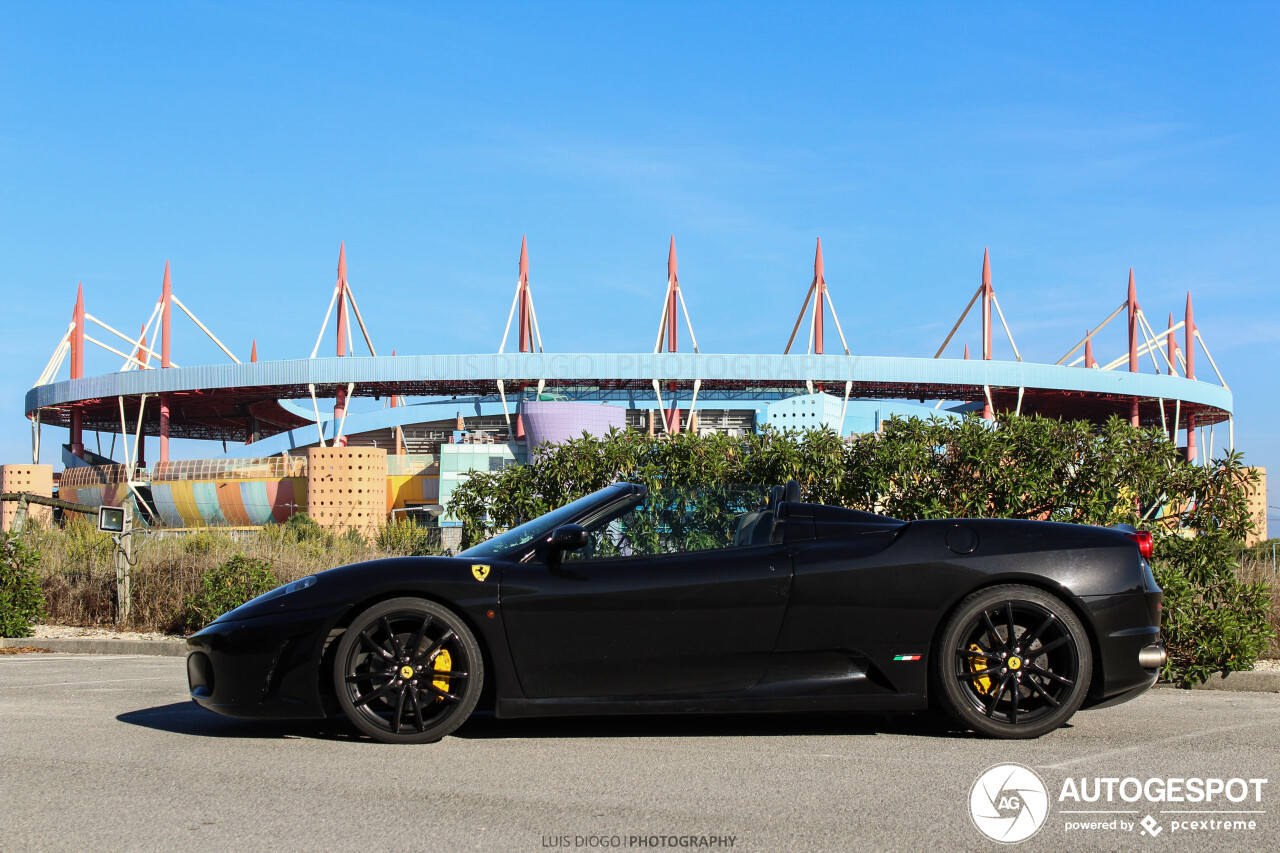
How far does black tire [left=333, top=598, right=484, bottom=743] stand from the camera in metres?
4.48

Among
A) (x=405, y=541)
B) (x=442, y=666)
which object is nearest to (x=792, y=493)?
(x=442, y=666)

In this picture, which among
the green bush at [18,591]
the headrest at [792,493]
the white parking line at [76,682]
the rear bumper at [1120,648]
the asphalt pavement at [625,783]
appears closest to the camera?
the asphalt pavement at [625,783]

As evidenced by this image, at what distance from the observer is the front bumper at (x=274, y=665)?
4504 mm

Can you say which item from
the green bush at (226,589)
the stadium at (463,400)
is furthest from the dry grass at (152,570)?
the stadium at (463,400)

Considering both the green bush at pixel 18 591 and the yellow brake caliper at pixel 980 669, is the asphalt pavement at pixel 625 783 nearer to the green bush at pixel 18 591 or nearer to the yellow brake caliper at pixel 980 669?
the yellow brake caliper at pixel 980 669

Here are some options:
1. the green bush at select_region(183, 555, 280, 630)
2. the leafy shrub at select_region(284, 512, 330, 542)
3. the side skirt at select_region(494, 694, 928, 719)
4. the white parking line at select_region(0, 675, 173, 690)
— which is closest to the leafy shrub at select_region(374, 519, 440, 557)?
the leafy shrub at select_region(284, 512, 330, 542)

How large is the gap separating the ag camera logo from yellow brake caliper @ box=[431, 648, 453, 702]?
220 centimetres

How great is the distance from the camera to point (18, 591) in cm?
952

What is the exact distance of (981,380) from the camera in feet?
156

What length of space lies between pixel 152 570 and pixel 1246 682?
9431 mm

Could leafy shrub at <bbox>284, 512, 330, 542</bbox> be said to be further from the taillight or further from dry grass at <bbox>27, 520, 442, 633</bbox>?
the taillight

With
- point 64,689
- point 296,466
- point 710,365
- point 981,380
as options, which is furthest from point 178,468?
point 64,689

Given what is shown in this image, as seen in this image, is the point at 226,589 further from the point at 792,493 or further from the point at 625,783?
the point at 625,783

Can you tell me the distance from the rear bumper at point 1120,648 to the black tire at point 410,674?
8.98ft
